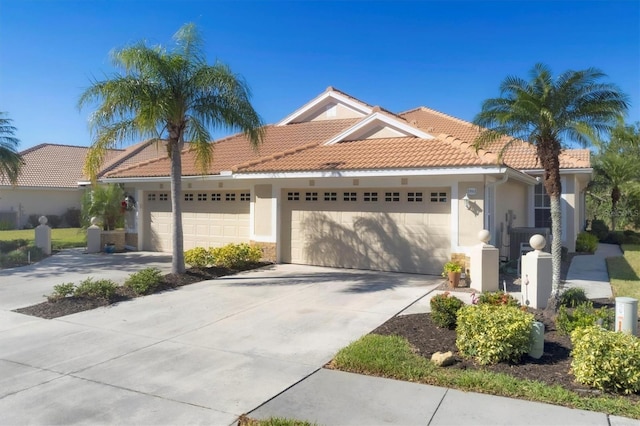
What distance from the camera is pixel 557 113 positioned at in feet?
27.6

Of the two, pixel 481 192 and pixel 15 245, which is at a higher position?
pixel 481 192

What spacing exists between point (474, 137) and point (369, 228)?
7880 millimetres

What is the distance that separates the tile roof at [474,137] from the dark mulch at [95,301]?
903cm

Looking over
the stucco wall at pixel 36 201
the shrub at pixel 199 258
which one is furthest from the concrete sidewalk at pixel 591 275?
the stucco wall at pixel 36 201

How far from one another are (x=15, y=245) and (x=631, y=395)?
1966 centimetres

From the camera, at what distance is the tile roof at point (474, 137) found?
17345 millimetres

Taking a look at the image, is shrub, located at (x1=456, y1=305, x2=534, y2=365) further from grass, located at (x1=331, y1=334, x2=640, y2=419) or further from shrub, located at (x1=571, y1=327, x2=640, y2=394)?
shrub, located at (x1=571, y1=327, x2=640, y2=394)

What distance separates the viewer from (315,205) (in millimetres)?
14102

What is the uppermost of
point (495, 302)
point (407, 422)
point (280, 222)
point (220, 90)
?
point (220, 90)

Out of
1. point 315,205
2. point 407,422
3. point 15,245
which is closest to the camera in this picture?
point 407,422

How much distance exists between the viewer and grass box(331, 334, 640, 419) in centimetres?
468

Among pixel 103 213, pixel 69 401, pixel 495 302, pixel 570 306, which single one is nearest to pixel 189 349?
pixel 69 401

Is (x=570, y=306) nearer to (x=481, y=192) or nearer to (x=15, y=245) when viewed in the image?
(x=481, y=192)

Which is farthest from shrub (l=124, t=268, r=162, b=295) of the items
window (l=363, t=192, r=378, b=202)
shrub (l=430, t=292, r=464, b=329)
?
shrub (l=430, t=292, r=464, b=329)
